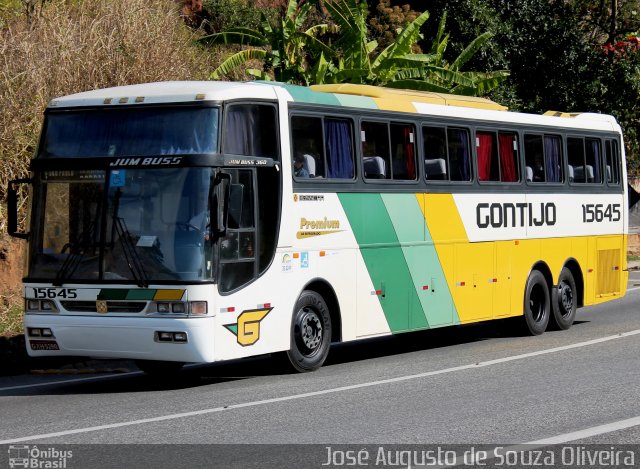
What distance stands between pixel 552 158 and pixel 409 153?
412 cm

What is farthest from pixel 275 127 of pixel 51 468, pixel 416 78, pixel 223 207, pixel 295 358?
pixel 416 78

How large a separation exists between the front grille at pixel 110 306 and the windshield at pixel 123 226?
236mm

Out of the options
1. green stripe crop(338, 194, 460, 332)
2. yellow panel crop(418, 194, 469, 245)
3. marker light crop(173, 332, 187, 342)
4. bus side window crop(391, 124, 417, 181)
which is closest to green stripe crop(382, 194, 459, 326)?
green stripe crop(338, 194, 460, 332)

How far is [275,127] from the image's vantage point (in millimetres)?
13523

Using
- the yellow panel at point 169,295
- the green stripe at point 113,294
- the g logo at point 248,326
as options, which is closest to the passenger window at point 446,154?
the g logo at point 248,326

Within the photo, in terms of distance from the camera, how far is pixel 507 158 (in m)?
18.0

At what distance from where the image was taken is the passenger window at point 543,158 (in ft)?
61.0

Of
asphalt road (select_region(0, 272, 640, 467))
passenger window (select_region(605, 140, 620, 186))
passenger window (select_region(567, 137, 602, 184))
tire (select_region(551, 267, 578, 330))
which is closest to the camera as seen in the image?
asphalt road (select_region(0, 272, 640, 467))

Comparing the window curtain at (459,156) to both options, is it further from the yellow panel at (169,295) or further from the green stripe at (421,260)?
the yellow panel at (169,295)

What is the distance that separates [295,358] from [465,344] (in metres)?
4.14

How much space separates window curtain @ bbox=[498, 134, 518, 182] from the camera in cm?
1791

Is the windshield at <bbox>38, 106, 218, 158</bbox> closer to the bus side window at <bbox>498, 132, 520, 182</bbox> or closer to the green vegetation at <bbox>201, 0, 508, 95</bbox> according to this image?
the bus side window at <bbox>498, 132, 520, 182</bbox>

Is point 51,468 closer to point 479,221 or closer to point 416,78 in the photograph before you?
point 479,221

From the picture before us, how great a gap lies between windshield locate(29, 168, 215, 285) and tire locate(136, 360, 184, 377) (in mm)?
1689
